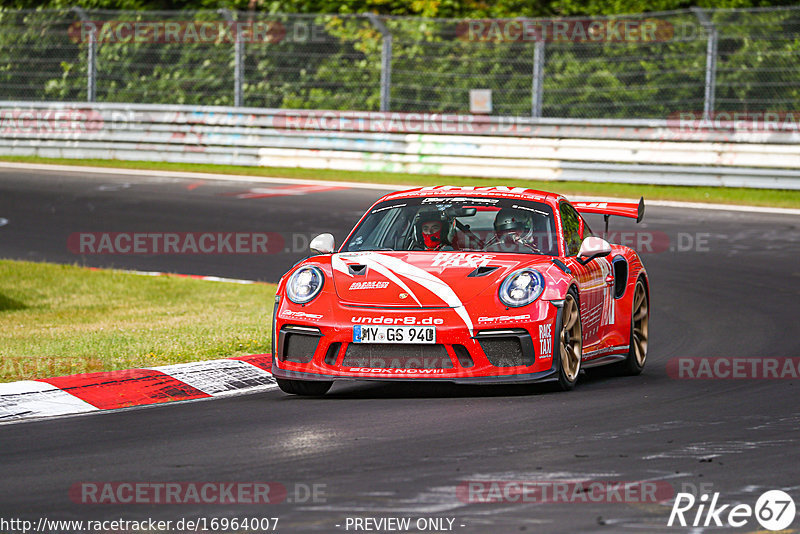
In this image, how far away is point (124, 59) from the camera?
2448cm

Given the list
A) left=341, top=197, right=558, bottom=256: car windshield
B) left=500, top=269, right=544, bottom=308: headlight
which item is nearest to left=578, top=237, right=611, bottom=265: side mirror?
left=341, top=197, right=558, bottom=256: car windshield

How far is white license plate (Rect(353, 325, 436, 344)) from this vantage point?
7305mm

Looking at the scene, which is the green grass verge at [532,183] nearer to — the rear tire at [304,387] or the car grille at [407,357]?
the rear tire at [304,387]

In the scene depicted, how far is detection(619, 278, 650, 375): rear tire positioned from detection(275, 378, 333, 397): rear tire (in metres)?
2.30

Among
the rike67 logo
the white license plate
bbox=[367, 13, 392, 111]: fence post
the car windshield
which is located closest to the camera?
the rike67 logo

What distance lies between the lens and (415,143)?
2197 centimetres

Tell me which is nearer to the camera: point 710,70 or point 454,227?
point 454,227

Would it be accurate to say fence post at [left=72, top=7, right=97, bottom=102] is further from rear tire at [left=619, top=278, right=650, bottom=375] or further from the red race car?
rear tire at [left=619, top=278, right=650, bottom=375]

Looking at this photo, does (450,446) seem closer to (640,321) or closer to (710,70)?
(640,321)

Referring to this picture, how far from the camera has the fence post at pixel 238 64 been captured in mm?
23062

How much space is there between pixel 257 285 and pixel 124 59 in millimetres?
12052

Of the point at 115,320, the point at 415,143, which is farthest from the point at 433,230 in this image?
the point at 415,143

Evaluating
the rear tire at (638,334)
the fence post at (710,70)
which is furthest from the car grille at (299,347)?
the fence post at (710,70)

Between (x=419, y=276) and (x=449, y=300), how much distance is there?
301 millimetres
